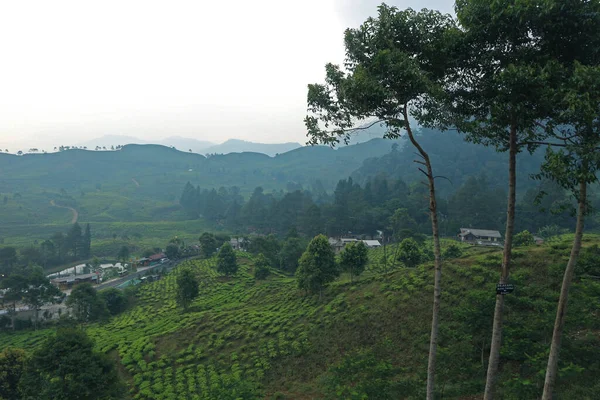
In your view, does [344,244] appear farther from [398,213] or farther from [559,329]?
[559,329]

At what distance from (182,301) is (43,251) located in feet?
215

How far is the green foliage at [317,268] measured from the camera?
1225 inches

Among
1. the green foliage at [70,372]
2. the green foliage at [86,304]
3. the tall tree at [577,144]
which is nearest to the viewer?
the tall tree at [577,144]

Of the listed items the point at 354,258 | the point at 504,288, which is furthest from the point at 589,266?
the point at 354,258

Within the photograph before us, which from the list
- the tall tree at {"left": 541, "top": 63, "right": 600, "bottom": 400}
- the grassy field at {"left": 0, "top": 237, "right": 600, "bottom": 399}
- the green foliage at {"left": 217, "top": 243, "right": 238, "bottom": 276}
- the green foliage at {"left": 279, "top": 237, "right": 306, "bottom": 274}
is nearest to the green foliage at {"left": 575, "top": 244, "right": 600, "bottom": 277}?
the grassy field at {"left": 0, "top": 237, "right": 600, "bottom": 399}

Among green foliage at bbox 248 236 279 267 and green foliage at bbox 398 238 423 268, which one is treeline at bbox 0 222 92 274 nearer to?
green foliage at bbox 248 236 279 267

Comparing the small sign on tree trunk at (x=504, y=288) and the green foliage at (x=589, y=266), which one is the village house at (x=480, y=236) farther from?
the small sign on tree trunk at (x=504, y=288)

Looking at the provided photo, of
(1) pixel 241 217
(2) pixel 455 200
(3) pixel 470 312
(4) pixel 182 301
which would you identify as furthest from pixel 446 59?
(1) pixel 241 217

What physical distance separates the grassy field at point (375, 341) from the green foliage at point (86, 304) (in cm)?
791

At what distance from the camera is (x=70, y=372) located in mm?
16250

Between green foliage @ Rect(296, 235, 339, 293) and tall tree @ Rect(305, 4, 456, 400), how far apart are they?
21822 millimetres

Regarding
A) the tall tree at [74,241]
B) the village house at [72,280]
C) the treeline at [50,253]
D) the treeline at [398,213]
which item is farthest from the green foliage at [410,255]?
the tall tree at [74,241]

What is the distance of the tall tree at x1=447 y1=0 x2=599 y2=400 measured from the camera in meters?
7.42

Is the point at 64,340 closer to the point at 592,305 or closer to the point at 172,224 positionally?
the point at 592,305
